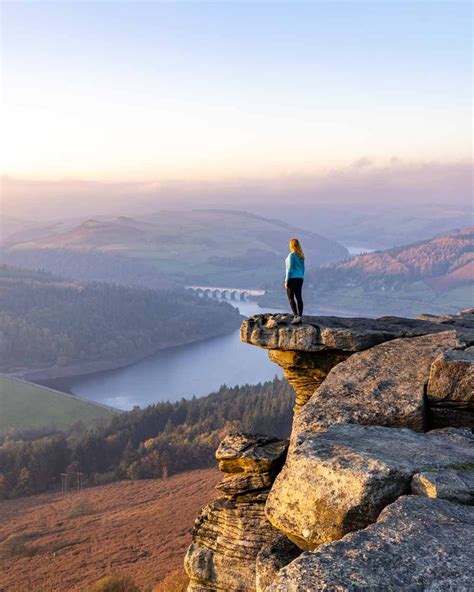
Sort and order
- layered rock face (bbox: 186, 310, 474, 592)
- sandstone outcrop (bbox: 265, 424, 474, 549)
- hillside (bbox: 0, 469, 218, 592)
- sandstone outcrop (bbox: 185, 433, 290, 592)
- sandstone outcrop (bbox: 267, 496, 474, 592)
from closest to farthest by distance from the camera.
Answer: sandstone outcrop (bbox: 267, 496, 474, 592)
layered rock face (bbox: 186, 310, 474, 592)
sandstone outcrop (bbox: 265, 424, 474, 549)
sandstone outcrop (bbox: 185, 433, 290, 592)
hillside (bbox: 0, 469, 218, 592)

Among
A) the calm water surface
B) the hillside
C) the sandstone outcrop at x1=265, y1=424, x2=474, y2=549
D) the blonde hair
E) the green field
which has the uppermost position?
the blonde hair

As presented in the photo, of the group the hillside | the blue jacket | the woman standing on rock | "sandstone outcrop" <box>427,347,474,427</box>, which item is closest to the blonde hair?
the woman standing on rock

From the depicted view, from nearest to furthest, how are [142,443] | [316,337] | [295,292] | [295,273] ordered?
1. [316,337]
2. [295,273]
3. [295,292]
4. [142,443]

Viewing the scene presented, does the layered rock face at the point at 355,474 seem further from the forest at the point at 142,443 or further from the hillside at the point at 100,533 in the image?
the forest at the point at 142,443

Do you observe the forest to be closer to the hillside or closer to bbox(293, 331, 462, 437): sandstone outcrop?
the hillside

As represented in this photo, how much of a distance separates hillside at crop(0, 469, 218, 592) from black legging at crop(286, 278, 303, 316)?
3325cm

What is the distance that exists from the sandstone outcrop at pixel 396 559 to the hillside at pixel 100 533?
42135 millimetres

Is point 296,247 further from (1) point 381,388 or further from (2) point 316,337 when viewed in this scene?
(1) point 381,388

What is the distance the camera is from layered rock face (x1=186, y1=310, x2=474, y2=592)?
8.53 meters

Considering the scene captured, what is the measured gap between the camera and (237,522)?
1698 cm

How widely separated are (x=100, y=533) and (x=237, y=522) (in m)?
59.6

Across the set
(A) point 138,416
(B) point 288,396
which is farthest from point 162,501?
(B) point 288,396

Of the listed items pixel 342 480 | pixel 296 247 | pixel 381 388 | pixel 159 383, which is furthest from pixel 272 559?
pixel 159 383

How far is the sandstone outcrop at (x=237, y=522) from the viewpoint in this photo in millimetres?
16625
